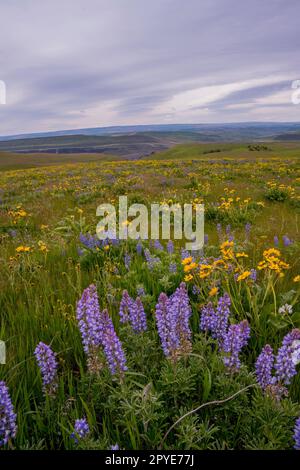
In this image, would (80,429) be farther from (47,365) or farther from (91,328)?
(91,328)

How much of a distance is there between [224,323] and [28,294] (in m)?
2.29

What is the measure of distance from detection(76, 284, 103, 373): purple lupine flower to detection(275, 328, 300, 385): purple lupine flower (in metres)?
1.24

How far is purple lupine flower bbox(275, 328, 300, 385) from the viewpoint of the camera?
2076 mm

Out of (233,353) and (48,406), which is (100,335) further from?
(233,353)

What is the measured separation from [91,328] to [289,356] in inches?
54.0

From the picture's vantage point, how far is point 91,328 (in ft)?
7.84

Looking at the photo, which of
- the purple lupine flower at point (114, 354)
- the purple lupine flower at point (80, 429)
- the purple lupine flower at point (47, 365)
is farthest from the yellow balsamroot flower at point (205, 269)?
the purple lupine flower at point (80, 429)

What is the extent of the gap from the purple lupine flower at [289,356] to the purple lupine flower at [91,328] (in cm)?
124

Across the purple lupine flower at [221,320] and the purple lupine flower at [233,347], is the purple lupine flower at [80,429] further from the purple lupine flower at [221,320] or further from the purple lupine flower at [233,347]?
the purple lupine flower at [221,320]

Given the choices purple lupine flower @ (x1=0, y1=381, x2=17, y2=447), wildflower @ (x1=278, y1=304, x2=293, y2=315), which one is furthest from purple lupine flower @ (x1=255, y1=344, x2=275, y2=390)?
purple lupine flower @ (x1=0, y1=381, x2=17, y2=447)

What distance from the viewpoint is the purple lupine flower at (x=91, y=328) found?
2.33 m
